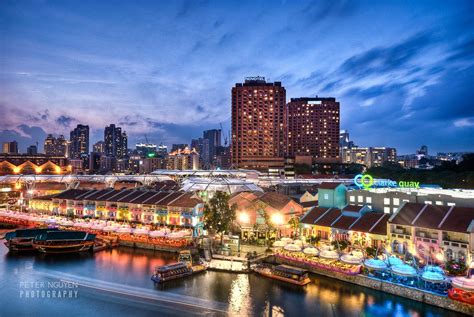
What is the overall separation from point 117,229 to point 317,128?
454 ft

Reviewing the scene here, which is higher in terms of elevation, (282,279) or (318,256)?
(318,256)

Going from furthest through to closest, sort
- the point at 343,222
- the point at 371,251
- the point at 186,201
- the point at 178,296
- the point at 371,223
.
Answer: the point at 186,201 < the point at 343,222 < the point at 371,223 < the point at 371,251 < the point at 178,296

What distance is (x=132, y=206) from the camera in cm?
4641

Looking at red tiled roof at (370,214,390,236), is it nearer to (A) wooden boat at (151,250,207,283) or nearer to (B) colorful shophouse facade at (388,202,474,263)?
(B) colorful shophouse facade at (388,202,474,263)

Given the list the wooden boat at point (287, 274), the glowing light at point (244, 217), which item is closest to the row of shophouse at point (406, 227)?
the glowing light at point (244, 217)

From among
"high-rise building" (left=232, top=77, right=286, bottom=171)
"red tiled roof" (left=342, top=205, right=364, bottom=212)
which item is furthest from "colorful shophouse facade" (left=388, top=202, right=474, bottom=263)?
"high-rise building" (left=232, top=77, right=286, bottom=171)

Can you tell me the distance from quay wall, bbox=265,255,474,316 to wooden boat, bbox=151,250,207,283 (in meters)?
9.82

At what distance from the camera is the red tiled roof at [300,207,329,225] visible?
36.6 m

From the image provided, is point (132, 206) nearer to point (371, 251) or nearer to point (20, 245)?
point (20, 245)

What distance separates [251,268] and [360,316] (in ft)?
35.6

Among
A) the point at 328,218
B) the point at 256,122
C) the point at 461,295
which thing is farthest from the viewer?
the point at 256,122

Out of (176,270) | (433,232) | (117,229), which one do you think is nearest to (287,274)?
(176,270)

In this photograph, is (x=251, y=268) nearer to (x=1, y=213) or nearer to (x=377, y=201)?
(x=377, y=201)

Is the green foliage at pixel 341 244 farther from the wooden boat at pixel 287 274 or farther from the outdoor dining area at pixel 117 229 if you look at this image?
the outdoor dining area at pixel 117 229
